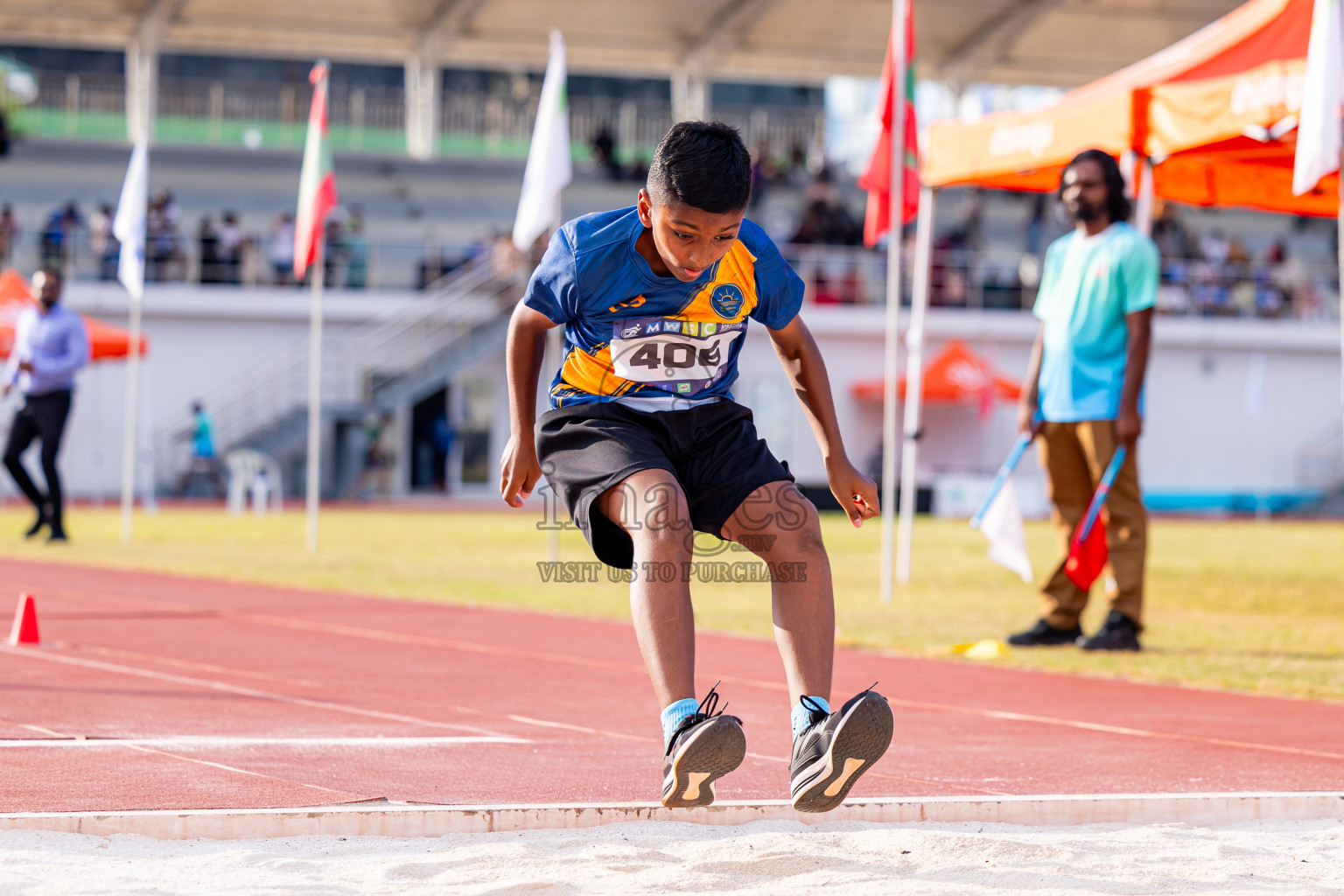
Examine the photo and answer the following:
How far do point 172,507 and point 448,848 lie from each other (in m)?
23.3

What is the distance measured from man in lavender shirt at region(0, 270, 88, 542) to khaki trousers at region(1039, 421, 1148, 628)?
8817mm

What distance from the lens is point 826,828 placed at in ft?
12.2

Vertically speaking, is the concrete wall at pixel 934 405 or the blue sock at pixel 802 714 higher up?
the concrete wall at pixel 934 405

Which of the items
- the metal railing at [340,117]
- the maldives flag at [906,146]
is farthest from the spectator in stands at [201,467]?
the maldives flag at [906,146]

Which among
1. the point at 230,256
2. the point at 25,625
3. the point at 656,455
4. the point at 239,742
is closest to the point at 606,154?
the point at 230,256

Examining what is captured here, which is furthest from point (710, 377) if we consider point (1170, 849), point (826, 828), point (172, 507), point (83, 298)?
point (83, 298)

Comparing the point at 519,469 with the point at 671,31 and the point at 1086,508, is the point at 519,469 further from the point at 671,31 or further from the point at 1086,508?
the point at 671,31

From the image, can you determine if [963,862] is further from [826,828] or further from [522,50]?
[522,50]

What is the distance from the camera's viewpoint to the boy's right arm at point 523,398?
12.7 ft

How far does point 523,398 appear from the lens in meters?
3.91

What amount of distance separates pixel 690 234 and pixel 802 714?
111 cm

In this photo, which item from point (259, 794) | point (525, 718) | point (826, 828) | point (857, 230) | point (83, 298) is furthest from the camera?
point (857, 230)

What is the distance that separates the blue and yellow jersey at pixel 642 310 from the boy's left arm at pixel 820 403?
0.10 m

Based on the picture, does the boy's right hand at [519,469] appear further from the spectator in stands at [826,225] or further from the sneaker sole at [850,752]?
the spectator in stands at [826,225]
